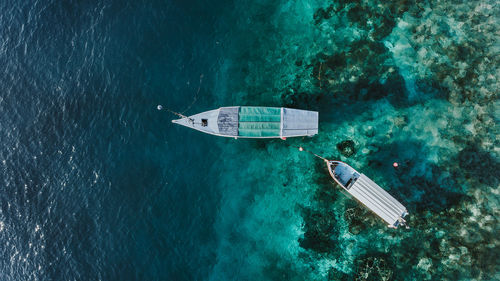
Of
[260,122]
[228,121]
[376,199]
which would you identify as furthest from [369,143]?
[228,121]

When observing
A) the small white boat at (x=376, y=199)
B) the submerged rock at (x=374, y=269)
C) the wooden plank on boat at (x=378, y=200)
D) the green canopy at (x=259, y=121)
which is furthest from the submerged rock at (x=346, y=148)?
the submerged rock at (x=374, y=269)

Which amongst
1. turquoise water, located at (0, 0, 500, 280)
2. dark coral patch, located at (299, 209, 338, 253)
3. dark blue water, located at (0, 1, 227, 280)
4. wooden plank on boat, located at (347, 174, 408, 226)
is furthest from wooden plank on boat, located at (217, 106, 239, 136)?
wooden plank on boat, located at (347, 174, 408, 226)

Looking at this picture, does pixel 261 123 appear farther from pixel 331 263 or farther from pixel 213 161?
pixel 331 263

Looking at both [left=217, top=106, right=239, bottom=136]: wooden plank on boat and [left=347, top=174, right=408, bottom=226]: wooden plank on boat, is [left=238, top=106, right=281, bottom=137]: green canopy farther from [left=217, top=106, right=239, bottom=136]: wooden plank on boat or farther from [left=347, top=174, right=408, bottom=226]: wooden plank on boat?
[left=347, top=174, right=408, bottom=226]: wooden plank on boat

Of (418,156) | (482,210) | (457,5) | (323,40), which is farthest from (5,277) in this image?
(457,5)

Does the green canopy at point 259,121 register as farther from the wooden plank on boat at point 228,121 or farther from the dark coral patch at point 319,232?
the dark coral patch at point 319,232
